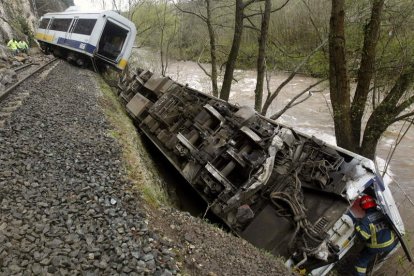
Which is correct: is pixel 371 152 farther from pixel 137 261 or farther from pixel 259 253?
pixel 137 261

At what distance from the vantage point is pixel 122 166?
4727mm

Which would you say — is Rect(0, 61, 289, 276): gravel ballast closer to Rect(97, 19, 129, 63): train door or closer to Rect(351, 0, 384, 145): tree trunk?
Rect(351, 0, 384, 145): tree trunk

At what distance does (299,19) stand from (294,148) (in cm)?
1627

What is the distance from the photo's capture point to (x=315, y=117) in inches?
630

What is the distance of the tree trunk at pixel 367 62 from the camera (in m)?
6.19

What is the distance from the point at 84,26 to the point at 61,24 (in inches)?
125

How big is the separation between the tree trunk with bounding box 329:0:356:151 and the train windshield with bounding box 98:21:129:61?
9213 millimetres

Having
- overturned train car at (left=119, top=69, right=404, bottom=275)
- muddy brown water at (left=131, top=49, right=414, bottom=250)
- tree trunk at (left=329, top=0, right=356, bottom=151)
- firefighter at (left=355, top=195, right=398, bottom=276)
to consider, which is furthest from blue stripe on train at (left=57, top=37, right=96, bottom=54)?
firefighter at (left=355, top=195, right=398, bottom=276)

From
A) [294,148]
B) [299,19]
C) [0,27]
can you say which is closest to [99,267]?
[294,148]

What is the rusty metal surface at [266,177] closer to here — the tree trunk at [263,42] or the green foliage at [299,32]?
the tree trunk at [263,42]

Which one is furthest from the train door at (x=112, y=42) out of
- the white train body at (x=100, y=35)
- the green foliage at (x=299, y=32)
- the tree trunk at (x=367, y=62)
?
the tree trunk at (x=367, y=62)

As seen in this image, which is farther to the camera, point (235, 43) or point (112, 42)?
point (112, 42)

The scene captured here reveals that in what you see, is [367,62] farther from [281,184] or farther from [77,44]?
[77,44]

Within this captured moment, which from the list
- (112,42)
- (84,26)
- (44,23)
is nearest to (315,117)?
(112,42)
